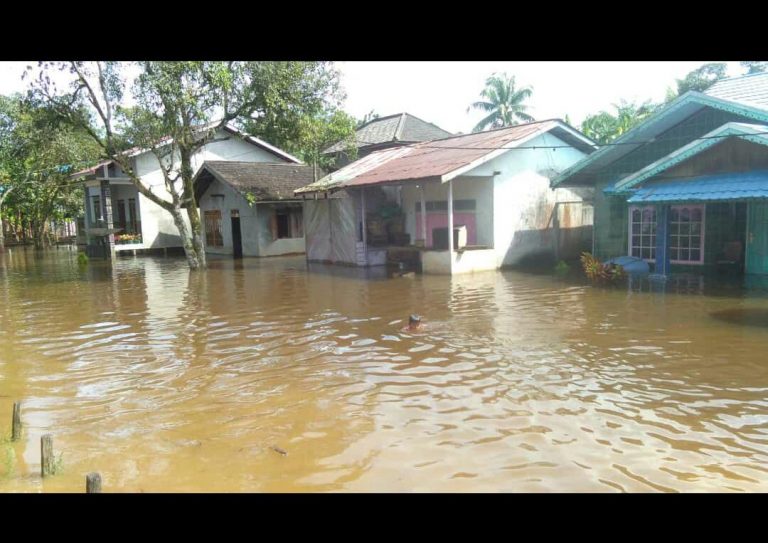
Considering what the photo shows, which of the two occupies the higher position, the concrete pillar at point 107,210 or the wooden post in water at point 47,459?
the concrete pillar at point 107,210

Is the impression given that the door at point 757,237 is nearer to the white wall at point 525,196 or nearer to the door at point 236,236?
the white wall at point 525,196

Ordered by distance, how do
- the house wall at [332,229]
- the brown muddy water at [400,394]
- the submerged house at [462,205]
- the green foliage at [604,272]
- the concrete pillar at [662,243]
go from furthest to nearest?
1. the house wall at [332,229]
2. the submerged house at [462,205]
3. the green foliage at [604,272]
4. the concrete pillar at [662,243]
5. the brown muddy water at [400,394]

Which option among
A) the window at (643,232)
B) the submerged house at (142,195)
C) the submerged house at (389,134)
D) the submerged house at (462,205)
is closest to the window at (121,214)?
the submerged house at (142,195)

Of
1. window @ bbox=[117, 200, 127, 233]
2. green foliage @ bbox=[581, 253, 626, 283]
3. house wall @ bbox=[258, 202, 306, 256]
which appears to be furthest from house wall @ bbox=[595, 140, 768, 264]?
window @ bbox=[117, 200, 127, 233]

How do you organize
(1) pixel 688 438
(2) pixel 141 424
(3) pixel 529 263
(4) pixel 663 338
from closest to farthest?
1. (1) pixel 688 438
2. (2) pixel 141 424
3. (4) pixel 663 338
4. (3) pixel 529 263

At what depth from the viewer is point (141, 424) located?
20.4 feet

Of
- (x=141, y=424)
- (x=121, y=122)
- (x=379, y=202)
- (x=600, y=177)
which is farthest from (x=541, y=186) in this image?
(x=141, y=424)

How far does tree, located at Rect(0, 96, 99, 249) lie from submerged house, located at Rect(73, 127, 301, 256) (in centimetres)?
125

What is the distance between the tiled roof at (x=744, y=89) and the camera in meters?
13.9

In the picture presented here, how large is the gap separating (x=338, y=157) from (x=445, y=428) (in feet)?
79.5

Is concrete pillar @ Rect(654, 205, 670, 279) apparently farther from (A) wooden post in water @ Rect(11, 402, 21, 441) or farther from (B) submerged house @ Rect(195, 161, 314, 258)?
(B) submerged house @ Rect(195, 161, 314, 258)

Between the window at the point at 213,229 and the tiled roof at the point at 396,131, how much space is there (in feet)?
20.5

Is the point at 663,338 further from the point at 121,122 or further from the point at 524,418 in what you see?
the point at 121,122

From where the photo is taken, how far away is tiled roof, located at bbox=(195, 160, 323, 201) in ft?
82.2
